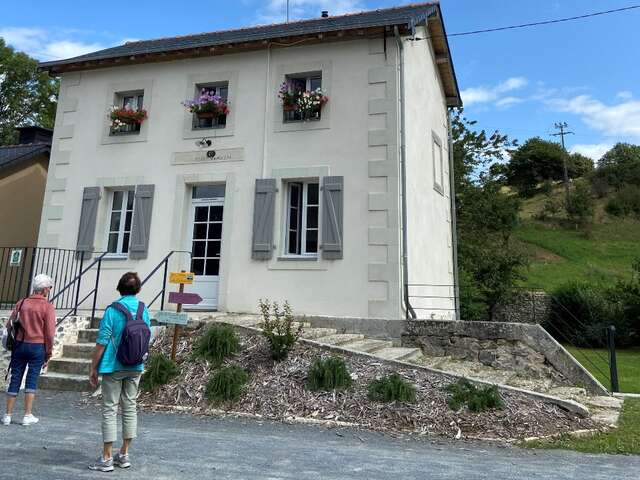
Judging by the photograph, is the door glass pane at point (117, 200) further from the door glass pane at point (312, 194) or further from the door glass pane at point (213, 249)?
the door glass pane at point (312, 194)

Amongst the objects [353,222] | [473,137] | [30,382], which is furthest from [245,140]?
[473,137]

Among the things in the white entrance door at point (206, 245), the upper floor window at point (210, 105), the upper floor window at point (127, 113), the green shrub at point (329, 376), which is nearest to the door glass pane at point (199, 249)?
the white entrance door at point (206, 245)

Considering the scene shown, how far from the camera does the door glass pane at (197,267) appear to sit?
9648 mm

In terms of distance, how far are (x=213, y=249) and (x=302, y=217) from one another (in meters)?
1.82

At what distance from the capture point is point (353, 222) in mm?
8711

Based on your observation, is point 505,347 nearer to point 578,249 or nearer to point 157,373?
point 157,373

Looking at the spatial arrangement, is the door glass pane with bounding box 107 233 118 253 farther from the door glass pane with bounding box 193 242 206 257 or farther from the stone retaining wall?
the stone retaining wall

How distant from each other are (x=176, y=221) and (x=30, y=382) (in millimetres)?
5044

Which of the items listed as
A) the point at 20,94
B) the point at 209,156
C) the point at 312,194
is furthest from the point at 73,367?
the point at 20,94

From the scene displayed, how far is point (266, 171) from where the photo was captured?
9.37 meters

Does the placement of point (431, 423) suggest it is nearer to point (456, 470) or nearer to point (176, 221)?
point (456, 470)

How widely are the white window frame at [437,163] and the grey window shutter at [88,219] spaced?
7070 mm

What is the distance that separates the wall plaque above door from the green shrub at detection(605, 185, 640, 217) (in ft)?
119

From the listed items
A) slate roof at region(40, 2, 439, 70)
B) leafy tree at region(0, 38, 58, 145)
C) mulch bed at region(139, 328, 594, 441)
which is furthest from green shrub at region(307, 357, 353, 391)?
leafy tree at region(0, 38, 58, 145)
